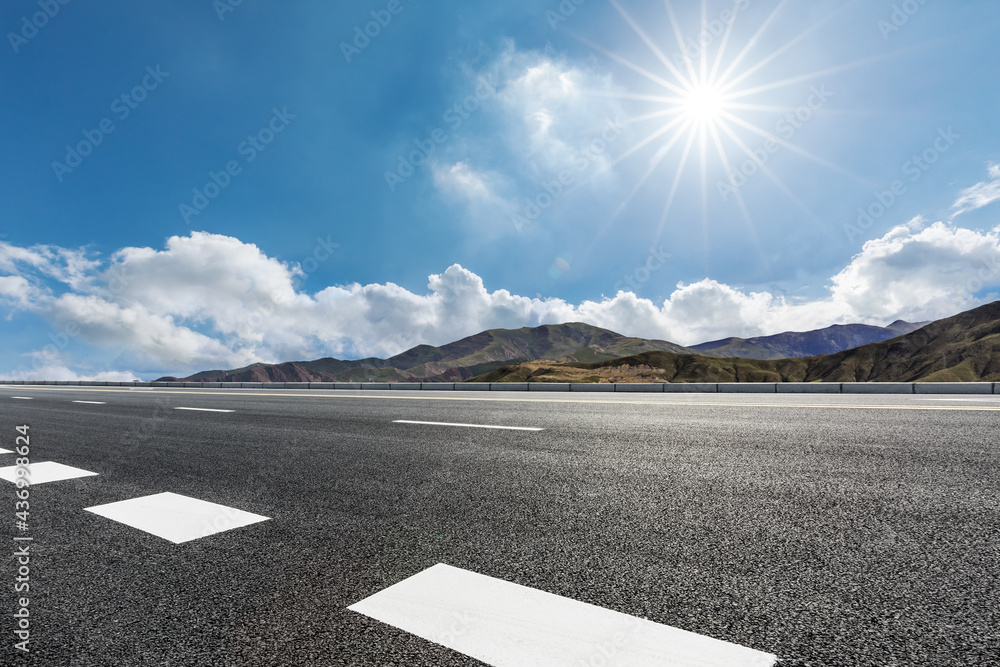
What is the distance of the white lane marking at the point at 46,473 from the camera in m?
3.97

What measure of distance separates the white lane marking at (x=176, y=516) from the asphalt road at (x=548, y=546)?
9cm

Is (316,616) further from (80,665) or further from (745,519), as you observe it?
(745,519)

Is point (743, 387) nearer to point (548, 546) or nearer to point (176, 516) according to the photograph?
point (548, 546)

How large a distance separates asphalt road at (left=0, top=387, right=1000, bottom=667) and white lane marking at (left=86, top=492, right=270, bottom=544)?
9cm

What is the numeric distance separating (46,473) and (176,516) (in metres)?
2.38

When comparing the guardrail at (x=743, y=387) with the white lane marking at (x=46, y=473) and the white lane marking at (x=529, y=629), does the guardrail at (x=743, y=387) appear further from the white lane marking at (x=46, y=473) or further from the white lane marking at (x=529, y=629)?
the white lane marking at (x=46, y=473)

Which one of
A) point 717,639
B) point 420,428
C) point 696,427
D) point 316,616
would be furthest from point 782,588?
point 420,428

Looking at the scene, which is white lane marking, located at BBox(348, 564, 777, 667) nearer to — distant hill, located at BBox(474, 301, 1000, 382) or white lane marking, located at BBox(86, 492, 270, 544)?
white lane marking, located at BBox(86, 492, 270, 544)

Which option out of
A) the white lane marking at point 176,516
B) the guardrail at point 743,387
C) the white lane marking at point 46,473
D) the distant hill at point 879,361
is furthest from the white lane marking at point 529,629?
the distant hill at point 879,361

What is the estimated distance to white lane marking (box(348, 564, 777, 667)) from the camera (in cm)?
137

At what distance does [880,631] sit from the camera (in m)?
1.46

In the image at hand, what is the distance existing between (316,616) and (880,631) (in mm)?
1790

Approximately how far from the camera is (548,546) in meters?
2.22

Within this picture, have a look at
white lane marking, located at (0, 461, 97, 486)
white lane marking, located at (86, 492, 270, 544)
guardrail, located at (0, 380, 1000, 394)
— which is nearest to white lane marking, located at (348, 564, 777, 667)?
white lane marking, located at (86, 492, 270, 544)
